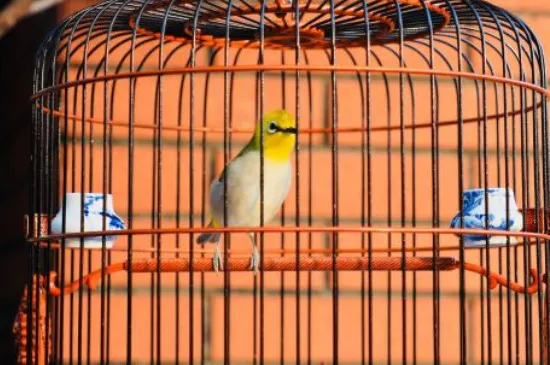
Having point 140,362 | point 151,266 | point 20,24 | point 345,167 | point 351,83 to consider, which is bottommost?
point 140,362

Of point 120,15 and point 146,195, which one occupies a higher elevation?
point 120,15

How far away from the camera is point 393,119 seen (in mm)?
3211

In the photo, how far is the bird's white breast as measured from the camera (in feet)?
8.20

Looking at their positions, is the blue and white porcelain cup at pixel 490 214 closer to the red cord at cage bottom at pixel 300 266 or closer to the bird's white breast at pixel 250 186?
the red cord at cage bottom at pixel 300 266

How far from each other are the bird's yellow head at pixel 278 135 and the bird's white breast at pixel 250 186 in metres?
0.02

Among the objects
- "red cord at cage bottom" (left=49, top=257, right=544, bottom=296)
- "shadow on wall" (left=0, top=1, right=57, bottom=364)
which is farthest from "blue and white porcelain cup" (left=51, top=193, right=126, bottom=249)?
"shadow on wall" (left=0, top=1, right=57, bottom=364)

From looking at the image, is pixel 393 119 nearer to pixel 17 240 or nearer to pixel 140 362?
pixel 140 362

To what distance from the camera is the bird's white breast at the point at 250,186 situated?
2498 mm

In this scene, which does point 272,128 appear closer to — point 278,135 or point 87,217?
point 278,135

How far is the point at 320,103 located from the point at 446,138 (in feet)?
1.13

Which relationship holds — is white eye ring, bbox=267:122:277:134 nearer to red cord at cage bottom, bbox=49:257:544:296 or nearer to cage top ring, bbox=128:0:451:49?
cage top ring, bbox=128:0:451:49

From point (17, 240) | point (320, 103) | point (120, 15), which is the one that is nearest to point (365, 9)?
point (120, 15)

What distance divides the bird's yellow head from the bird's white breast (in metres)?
0.02

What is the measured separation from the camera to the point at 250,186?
250 centimetres
